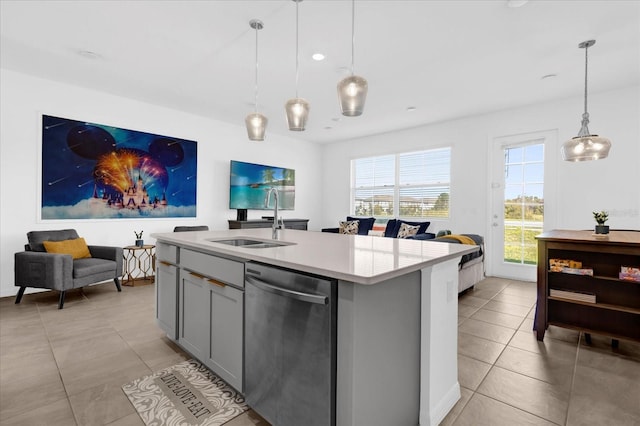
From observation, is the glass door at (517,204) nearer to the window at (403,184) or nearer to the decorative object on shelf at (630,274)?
the window at (403,184)

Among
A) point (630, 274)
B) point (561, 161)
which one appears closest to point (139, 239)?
point (630, 274)

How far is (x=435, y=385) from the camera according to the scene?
1.58m

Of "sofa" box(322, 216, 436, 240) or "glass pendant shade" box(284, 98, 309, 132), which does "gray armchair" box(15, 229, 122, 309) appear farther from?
"sofa" box(322, 216, 436, 240)

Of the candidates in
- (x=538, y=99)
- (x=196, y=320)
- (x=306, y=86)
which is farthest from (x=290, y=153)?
(x=196, y=320)

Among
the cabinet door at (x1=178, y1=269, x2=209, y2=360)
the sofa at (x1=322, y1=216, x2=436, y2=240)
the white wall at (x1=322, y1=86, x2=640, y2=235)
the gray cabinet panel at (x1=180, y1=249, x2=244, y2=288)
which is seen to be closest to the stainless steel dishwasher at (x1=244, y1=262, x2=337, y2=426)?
the gray cabinet panel at (x1=180, y1=249, x2=244, y2=288)

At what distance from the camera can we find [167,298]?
8.04 feet

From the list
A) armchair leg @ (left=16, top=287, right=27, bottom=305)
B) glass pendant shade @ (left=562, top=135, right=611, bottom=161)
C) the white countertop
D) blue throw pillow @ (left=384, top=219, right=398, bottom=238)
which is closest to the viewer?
the white countertop

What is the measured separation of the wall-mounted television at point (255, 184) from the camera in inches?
229

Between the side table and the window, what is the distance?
14.1 feet

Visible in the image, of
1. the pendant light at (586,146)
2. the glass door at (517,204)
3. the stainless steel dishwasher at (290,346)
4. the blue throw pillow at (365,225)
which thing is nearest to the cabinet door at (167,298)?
the stainless steel dishwasher at (290,346)

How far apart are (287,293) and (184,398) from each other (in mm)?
1067

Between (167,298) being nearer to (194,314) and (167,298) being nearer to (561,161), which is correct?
(194,314)

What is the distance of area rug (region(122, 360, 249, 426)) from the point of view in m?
1.63

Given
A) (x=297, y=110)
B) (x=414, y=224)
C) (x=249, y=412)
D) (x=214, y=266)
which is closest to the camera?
(x=249, y=412)
